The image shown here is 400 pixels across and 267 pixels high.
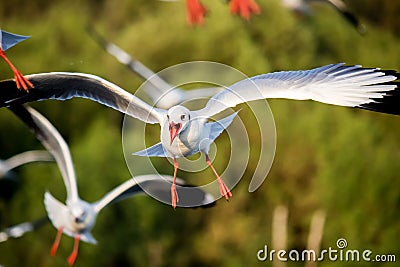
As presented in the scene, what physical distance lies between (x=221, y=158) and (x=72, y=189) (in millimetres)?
7548

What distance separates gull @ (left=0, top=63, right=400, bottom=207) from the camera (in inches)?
247

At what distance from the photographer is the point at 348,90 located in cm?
650

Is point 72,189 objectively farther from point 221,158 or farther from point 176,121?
point 221,158

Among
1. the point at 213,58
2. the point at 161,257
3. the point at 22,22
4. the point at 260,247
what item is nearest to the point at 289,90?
the point at 260,247

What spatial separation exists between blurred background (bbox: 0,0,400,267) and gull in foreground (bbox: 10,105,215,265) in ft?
17.9

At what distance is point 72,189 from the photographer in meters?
8.68

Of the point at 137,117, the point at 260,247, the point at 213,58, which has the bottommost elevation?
the point at 137,117

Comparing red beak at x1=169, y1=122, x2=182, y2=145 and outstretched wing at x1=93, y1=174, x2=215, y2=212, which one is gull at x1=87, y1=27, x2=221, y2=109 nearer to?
outstretched wing at x1=93, y1=174, x2=215, y2=212

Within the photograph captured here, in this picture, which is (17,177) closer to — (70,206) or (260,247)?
(260,247)

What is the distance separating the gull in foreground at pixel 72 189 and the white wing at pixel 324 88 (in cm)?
Answer: 144

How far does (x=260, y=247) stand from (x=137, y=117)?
8.15m

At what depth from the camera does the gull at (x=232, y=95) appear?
6.26 metres

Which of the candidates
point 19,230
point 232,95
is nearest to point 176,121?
point 232,95

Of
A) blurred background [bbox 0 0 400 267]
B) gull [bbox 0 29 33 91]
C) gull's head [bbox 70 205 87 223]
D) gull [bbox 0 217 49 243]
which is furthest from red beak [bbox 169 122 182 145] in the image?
blurred background [bbox 0 0 400 267]
